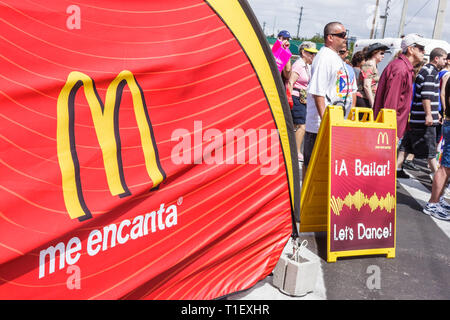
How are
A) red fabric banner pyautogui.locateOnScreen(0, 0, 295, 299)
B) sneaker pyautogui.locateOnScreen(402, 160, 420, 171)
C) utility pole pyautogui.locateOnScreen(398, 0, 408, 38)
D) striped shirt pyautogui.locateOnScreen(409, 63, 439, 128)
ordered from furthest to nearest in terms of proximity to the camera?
1. utility pole pyautogui.locateOnScreen(398, 0, 408, 38)
2. sneaker pyautogui.locateOnScreen(402, 160, 420, 171)
3. striped shirt pyautogui.locateOnScreen(409, 63, 439, 128)
4. red fabric banner pyautogui.locateOnScreen(0, 0, 295, 299)

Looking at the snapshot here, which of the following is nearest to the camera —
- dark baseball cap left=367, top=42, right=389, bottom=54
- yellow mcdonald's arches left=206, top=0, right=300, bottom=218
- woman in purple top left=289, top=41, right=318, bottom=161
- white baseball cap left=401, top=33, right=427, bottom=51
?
yellow mcdonald's arches left=206, top=0, right=300, bottom=218

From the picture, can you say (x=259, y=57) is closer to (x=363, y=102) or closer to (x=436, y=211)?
(x=436, y=211)

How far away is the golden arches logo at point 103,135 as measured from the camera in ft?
6.08

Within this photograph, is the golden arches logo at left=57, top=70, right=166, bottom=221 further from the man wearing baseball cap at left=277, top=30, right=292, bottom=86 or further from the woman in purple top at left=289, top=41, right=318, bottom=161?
the woman in purple top at left=289, top=41, right=318, bottom=161

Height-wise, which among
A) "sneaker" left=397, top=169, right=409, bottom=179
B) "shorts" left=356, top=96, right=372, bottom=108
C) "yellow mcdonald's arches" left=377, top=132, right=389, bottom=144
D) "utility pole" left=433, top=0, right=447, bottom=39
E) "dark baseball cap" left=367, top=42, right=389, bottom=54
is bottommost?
"sneaker" left=397, top=169, right=409, bottom=179

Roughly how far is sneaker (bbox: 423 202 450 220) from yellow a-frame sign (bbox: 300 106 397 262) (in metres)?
1.64

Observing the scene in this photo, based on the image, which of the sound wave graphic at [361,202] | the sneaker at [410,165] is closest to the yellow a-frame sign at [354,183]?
the sound wave graphic at [361,202]

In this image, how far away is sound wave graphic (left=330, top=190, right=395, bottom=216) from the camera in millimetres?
3572

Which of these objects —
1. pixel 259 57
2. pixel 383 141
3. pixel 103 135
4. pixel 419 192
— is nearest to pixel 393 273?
→ pixel 383 141

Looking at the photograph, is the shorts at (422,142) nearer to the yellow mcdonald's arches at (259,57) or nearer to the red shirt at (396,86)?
the red shirt at (396,86)

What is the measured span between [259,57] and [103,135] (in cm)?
115

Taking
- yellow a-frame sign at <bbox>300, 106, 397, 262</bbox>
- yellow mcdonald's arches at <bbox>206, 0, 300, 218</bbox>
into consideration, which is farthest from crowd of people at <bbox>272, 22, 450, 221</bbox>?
yellow mcdonald's arches at <bbox>206, 0, 300, 218</bbox>

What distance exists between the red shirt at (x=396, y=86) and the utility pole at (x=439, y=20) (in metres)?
13.4

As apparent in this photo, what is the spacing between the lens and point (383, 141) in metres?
3.80
